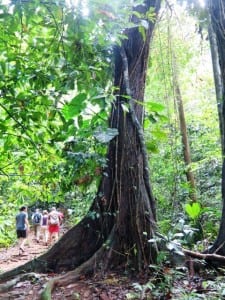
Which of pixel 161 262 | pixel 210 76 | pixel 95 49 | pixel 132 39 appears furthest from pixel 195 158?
pixel 95 49

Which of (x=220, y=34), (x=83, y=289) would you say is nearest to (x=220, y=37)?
(x=220, y=34)

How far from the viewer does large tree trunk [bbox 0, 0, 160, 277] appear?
410 centimetres

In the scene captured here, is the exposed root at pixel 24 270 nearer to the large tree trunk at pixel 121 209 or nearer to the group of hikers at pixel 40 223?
the large tree trunk at pixel 121 209

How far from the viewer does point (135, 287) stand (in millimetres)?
3355

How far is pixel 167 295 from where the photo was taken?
3285 mm

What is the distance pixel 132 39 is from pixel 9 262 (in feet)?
20.5

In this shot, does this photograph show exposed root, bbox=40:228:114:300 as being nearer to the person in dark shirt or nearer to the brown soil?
the brown soil

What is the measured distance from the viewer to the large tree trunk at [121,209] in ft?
13.5

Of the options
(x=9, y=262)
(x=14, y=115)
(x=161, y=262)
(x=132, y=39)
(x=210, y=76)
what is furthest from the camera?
(x=210, y=76)

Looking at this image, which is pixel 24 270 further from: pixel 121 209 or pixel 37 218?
pixel 37 218

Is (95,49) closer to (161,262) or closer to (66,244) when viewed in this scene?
(161,262)

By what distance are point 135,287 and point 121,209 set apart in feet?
3.54

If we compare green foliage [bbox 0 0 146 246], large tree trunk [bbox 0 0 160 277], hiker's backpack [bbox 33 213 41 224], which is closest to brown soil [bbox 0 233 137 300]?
large tree trunk [bbox 0 0 160 277]

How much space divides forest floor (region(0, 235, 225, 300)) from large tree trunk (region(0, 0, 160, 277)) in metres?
0.23
